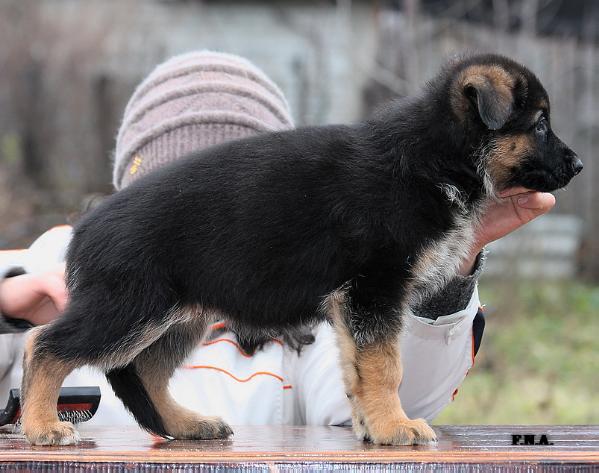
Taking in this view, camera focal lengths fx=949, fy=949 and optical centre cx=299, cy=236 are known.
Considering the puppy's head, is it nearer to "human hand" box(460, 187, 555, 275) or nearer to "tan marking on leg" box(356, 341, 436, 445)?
"human hand" box(460, 187, 555, 275)

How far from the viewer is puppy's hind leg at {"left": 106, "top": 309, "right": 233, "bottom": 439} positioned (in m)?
3.18

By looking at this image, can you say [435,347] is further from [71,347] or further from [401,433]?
[71,347]

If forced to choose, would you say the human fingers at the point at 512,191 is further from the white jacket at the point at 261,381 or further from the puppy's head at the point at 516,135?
the white jacket at the point at 261,381

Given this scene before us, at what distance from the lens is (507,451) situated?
2504 mm

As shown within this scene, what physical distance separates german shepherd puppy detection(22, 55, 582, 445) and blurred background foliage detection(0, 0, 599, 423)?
19.6 feet

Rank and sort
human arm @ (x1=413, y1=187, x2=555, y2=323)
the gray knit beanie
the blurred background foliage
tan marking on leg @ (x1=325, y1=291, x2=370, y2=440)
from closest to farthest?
tan marking on leg @ (x1=325, y1=291, x2=370, y2=440) < human arm @ (x1=413, y1=187, x2=555, y2=323) < the gray knit beanie < the blurred background foliage

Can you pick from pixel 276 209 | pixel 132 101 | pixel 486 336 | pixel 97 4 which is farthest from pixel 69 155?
pixel 276 209

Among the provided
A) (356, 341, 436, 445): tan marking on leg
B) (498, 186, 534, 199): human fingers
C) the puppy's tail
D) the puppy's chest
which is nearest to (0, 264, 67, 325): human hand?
the puppy's tail

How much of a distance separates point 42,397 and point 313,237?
3.21 feet

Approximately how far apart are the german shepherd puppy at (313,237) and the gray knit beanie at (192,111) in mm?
1215

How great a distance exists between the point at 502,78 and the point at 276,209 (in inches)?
33.0

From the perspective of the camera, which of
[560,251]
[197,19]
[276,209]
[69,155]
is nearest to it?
[276,209]

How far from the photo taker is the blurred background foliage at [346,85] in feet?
35.0

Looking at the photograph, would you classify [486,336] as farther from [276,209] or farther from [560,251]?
[276,209]
